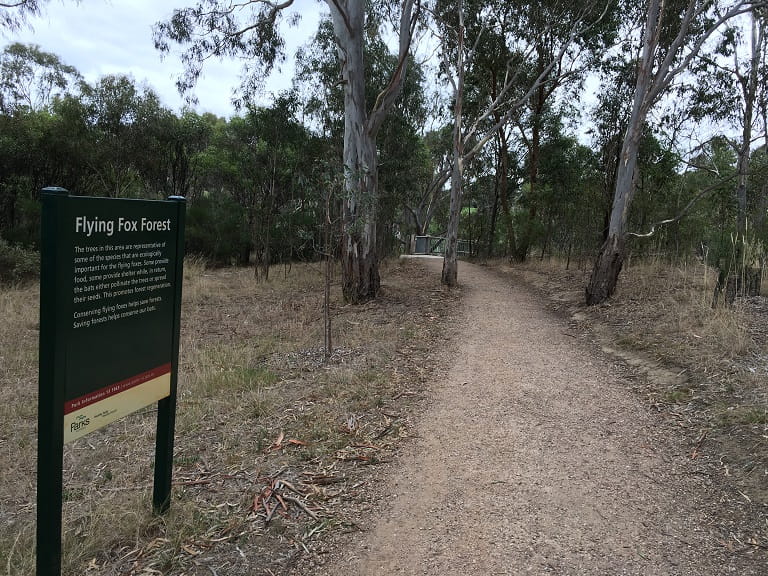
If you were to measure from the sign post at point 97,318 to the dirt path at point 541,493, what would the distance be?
54.4 inches

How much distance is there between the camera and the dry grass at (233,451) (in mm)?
2721

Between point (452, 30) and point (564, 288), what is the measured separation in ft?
26.2

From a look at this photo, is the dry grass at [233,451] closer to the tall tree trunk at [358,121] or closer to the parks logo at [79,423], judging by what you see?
the parks logo at [79,423]

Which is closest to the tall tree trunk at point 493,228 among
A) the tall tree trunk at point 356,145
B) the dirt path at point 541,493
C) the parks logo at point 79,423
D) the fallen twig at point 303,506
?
the tall tree trunk at point 356,145

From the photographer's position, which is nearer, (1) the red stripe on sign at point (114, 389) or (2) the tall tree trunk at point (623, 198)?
(1) the red stripe on sign at point (114, 389)

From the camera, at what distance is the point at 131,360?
251 cm

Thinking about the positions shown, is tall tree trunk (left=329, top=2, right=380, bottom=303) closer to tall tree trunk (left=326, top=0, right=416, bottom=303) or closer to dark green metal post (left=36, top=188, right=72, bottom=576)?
tall tree trunk (left=326, top=0, right=416, bottom=303)

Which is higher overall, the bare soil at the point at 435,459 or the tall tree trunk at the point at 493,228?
the tall tree trunk at the point at 493,228

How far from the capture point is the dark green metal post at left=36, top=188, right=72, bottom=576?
6.55 feet

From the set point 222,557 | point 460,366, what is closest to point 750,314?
point 460,366

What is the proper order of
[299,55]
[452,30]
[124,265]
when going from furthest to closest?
[299,55] < [452,30] < [124,265]

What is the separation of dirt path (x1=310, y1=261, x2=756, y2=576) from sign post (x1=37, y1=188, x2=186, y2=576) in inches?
54.4

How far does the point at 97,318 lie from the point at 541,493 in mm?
2795

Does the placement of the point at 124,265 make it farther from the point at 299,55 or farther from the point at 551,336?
the point at 299,55
